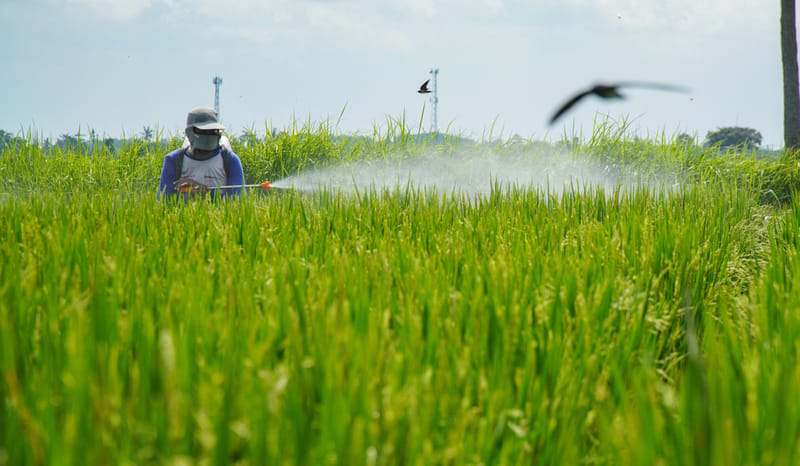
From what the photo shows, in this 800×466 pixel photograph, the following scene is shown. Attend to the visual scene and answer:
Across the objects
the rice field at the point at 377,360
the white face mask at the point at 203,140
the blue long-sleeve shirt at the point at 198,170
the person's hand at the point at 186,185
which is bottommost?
the rice field at the point at 377,360

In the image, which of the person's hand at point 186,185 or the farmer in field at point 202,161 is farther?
the farmer in field at point 202,161

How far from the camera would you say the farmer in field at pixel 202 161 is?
603 centimetres

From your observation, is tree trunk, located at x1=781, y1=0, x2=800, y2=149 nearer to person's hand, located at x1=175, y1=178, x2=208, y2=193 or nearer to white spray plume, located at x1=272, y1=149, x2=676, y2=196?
white spray plume, located at x1=272, y1=149, x2=676, y2=196

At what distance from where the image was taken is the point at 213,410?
1.22 meters

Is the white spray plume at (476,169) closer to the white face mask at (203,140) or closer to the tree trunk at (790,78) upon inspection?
the white face mask at (203,140)

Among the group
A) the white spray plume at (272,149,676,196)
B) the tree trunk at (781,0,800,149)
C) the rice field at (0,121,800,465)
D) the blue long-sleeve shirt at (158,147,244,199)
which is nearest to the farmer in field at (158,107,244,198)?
the blue long-sleeve shirt at (158,147,244,199)

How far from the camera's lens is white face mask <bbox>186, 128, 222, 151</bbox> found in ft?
19.7

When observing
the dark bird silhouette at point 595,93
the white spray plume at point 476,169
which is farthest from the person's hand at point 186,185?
the dark bird silhouette at point 595,93

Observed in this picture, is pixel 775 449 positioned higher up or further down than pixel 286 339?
further down

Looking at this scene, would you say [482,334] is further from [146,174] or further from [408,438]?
[146,174]

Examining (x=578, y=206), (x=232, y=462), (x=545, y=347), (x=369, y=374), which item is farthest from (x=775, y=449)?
(x=578, y=206)

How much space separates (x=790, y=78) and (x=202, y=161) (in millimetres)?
11339

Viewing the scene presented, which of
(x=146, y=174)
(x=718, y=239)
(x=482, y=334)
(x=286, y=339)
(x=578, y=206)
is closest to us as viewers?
(x=286, y=339)

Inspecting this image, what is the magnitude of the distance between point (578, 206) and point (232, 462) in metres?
3.79
